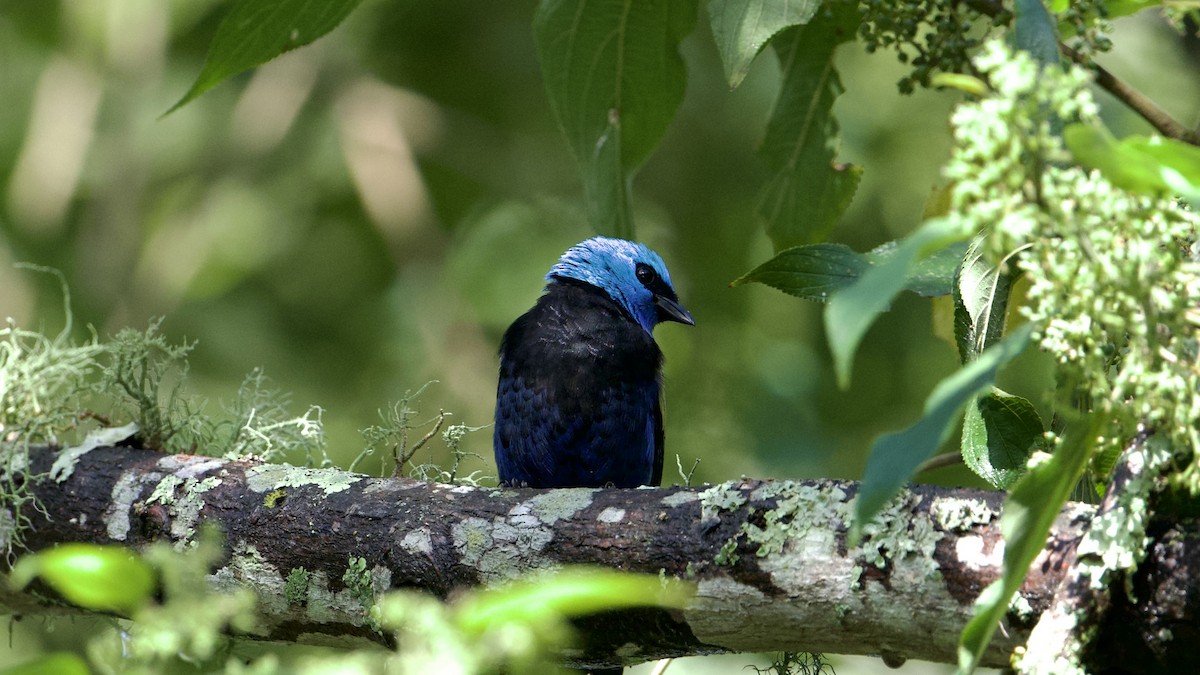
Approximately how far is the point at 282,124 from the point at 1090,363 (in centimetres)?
519

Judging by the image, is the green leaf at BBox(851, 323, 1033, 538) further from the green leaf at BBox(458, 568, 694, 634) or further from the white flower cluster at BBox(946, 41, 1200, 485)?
the green leaf at BBox(458, 568, 694, 634)

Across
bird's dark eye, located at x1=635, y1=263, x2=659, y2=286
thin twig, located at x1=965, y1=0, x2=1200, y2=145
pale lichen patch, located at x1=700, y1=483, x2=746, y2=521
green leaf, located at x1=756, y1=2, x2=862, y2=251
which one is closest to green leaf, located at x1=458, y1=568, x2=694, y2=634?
pale lichen patch, located at x1=700, y1=483, x2=746, y2=521

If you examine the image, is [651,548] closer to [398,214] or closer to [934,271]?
[934,271]

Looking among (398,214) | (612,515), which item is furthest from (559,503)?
(398,214)

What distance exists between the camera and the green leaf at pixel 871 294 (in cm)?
107

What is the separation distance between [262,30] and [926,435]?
A: 6.34 ft

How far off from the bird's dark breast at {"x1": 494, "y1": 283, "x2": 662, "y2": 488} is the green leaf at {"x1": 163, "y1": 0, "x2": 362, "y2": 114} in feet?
4.82

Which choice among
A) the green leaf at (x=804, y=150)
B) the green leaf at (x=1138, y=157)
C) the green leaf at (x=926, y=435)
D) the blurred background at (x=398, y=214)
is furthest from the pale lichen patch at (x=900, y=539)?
the blurred background at (x=398, y=214)

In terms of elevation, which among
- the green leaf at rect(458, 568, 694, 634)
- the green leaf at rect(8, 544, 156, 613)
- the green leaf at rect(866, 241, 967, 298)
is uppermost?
the green leaf at rect(8, 544, 156, 613)

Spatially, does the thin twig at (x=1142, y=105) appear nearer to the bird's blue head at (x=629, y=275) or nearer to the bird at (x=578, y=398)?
the bird at (x=578, y=398)

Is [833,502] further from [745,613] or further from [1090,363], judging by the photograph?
[1090,363]

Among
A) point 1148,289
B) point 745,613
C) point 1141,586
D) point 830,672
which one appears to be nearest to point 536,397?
point 830,672

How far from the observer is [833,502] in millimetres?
1991

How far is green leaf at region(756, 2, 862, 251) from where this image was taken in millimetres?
2969
